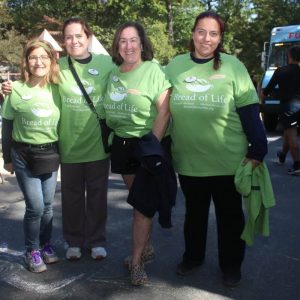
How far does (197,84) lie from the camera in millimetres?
2906

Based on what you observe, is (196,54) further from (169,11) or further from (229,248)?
(169,11)

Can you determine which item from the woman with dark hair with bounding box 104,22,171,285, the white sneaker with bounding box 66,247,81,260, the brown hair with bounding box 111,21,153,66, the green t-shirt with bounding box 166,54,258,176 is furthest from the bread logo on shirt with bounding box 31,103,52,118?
the white sneaker with bounding box 66,247,81,260

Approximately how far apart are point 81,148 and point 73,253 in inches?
34.1

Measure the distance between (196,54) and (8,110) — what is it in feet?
4.48

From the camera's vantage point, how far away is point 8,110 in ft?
10.6

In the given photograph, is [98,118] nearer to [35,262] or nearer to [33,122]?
[33,122]

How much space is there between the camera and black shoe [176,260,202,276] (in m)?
3.36

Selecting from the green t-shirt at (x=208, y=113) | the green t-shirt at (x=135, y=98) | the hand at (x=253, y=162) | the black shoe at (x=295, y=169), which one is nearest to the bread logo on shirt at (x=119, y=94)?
the green t-shirt at (x=135, y=98)

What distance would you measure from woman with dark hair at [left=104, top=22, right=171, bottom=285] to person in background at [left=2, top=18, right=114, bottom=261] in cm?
15

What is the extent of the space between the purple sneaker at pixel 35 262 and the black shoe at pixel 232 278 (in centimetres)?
134

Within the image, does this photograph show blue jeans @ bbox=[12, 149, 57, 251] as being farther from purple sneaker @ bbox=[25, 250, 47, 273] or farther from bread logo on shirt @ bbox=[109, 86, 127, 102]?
bread logo on shirt @ bbox=[109, 86, 127, 102]

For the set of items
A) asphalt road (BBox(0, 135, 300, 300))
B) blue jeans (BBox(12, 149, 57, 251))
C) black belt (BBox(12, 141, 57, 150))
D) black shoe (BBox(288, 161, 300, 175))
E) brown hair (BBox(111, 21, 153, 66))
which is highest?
brown hair (BBox(111, 21, 153, 66))

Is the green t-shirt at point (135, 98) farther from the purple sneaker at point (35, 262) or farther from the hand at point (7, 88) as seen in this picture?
the purple sneaker at point (35, 262)

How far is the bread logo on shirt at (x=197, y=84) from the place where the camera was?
2881 millimetres
